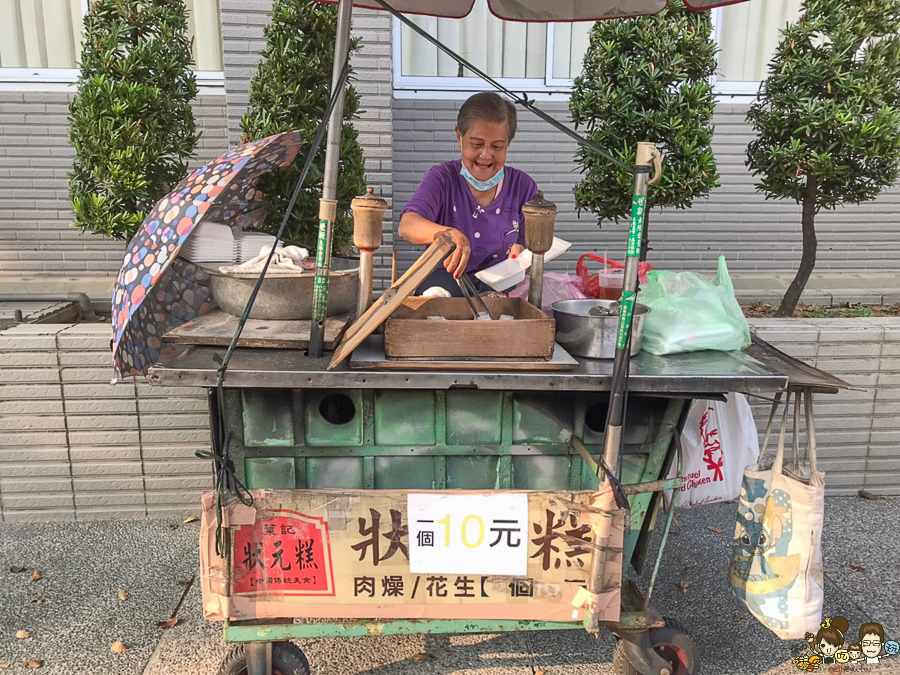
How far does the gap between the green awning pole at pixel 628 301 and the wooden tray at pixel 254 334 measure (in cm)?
85

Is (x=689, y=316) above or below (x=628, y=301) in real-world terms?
below

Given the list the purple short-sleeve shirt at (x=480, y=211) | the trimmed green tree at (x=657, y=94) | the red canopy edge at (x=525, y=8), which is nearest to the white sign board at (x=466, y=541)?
the purple short-sleeve shirt at (x=480, y=211)

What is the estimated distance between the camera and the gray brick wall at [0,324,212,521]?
334 centimetres

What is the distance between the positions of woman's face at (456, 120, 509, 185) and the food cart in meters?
0.90

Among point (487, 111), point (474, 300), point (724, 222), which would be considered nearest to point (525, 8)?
point (487, 111)

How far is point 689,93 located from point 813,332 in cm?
147

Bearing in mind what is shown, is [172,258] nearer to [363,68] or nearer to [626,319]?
[626,319]

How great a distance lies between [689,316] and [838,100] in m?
2.54

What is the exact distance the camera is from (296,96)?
3756 mm

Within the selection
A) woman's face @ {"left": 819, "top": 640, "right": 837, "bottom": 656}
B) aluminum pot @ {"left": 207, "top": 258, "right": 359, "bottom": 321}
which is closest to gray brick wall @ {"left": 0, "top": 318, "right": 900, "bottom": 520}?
aluminum pot @ {"left": 207, "top": 258, "right": 359, "bottom": 321}

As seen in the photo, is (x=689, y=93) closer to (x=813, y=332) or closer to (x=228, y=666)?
(x=813, y=332)

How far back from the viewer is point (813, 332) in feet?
11.7

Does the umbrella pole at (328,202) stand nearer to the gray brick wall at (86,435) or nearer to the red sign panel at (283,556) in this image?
the red sign panel at (283,556)

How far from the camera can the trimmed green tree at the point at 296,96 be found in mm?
3713
